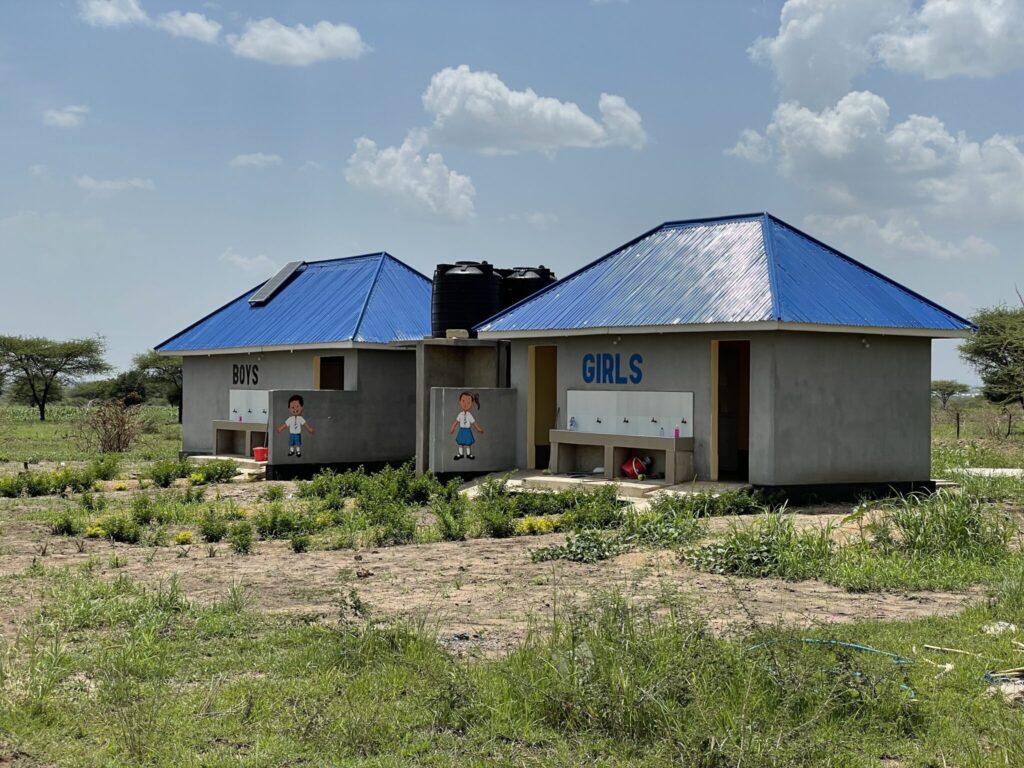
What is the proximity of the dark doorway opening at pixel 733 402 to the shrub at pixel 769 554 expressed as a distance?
32.2 ft

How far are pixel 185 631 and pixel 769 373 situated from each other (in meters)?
11.1

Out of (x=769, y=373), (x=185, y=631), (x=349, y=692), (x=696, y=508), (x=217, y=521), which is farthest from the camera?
(x=769, y=373)

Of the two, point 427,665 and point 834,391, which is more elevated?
point 834,391

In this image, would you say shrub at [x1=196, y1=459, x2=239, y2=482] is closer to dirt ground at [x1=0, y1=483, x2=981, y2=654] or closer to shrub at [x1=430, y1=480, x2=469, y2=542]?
shrub at [x1=430, y1=480, x2=469, y2=542]

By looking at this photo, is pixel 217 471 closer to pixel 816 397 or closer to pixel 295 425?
pixel 295 425

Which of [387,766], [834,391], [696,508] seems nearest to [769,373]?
[834,391]

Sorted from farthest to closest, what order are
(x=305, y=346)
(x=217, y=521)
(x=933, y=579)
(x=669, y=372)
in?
(x=305, y=346), (x=669, y=372), (x=217, y=521), (x=933, y=579)

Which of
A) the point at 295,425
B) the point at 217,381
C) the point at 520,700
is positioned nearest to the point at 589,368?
the point at 295,425

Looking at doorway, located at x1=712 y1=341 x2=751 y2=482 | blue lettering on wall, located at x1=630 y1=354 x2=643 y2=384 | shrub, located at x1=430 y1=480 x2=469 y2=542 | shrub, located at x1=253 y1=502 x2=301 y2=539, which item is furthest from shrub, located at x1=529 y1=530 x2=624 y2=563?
doorway, located at x1=712 y1=341 x2=751 y2=482

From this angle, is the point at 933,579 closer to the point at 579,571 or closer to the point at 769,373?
the point at 579,571

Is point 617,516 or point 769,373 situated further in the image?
point 769,373

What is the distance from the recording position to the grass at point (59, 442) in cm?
2972

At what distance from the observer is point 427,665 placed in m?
7.25

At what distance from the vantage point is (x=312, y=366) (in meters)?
25.7
